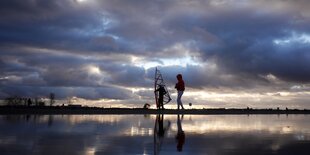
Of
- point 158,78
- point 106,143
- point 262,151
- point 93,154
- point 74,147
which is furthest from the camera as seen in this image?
point 158,78

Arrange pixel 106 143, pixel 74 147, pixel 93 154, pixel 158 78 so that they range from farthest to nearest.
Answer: pixel 158 78
pixel 106 143
pixel 74 147
pixel 93 154

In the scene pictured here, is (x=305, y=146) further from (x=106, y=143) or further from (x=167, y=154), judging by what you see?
(x=106, y=143)

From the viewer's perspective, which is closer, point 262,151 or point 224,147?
point 262,151

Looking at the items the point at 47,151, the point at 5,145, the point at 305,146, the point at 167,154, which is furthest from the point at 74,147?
the point at 305,146

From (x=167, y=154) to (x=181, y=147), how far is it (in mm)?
2377

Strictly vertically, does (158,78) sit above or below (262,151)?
above

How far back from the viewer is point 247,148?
57.1ft

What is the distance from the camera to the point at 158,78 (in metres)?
77.5

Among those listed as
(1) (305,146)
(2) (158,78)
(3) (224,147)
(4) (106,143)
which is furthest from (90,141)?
(2) (158,78)

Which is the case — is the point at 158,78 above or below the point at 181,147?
above

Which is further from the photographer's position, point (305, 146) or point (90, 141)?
point (90, 141)

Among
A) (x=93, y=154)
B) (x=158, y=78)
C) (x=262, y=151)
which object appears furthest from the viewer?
(x=158, y=78)

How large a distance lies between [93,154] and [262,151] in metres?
6.98

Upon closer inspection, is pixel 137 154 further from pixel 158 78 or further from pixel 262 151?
pixel 158 78
